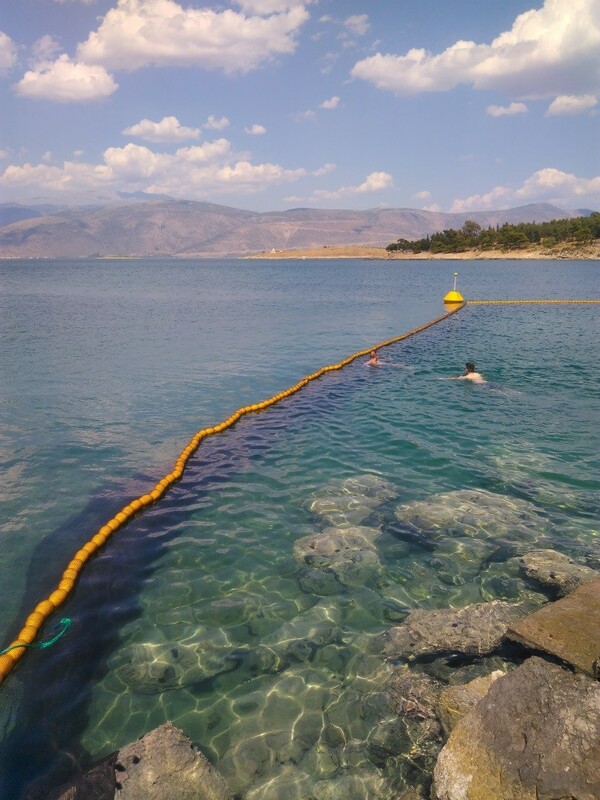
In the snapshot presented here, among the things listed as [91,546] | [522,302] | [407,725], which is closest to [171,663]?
[407,725]

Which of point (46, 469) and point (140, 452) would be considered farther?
point (140, 452)

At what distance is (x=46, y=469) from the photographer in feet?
41.7

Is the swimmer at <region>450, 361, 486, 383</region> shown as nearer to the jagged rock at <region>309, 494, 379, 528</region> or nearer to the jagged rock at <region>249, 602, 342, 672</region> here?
the jagged rock at <region>309, 494, 379, 528</region>

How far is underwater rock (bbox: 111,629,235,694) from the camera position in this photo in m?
6.52

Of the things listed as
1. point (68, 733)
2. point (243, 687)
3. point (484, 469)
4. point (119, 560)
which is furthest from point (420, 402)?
point (68, 733)

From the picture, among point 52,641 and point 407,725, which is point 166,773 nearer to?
point 407,725

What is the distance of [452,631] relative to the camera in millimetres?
7023

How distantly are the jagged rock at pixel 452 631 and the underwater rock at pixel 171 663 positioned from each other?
2231 millimetres

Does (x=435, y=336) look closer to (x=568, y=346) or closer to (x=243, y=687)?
(x=568, y=346)

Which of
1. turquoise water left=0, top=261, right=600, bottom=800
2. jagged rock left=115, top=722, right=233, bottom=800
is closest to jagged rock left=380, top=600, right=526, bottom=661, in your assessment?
turquoise water left=0, top=261, right=600, bottom=800

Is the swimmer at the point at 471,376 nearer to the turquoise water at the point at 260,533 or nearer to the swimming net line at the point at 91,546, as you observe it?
the turquoise water at the point at 260,533

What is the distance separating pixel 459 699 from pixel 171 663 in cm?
363

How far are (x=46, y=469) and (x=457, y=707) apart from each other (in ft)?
35.4

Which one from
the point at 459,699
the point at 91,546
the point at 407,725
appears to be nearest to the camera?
the point at 459,699
